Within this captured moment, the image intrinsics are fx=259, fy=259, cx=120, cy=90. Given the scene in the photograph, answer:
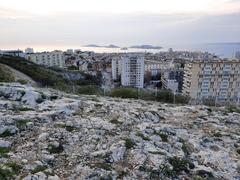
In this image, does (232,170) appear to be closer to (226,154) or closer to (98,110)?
(226,154)

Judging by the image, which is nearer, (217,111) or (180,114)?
(180,114)

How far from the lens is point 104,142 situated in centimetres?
859

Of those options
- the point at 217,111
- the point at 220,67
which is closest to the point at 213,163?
the point at 217,111

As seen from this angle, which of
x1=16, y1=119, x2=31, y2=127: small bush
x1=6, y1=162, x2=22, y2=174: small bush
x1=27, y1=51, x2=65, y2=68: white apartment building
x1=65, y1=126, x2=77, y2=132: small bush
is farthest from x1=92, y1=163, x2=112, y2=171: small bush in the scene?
x1=27, y1=51, x2=65, y2=68: white apartment building

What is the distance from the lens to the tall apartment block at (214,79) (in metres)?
56.8

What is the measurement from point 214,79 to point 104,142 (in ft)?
175

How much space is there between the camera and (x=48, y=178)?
633 centimetres

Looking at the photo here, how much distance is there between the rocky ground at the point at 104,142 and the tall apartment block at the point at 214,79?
45616mm

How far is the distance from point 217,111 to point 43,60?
286 feet

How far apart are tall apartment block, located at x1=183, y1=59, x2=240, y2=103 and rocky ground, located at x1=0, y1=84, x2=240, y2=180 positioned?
4562 centimetres

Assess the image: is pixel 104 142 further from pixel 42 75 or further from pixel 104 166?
pixel 42 75

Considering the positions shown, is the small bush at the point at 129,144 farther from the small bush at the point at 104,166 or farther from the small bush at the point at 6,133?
the small bush at the point at 6,133

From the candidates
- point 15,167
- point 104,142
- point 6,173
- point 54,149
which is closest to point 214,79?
point 104,142

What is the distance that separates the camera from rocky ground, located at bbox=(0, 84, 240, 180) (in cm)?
705
